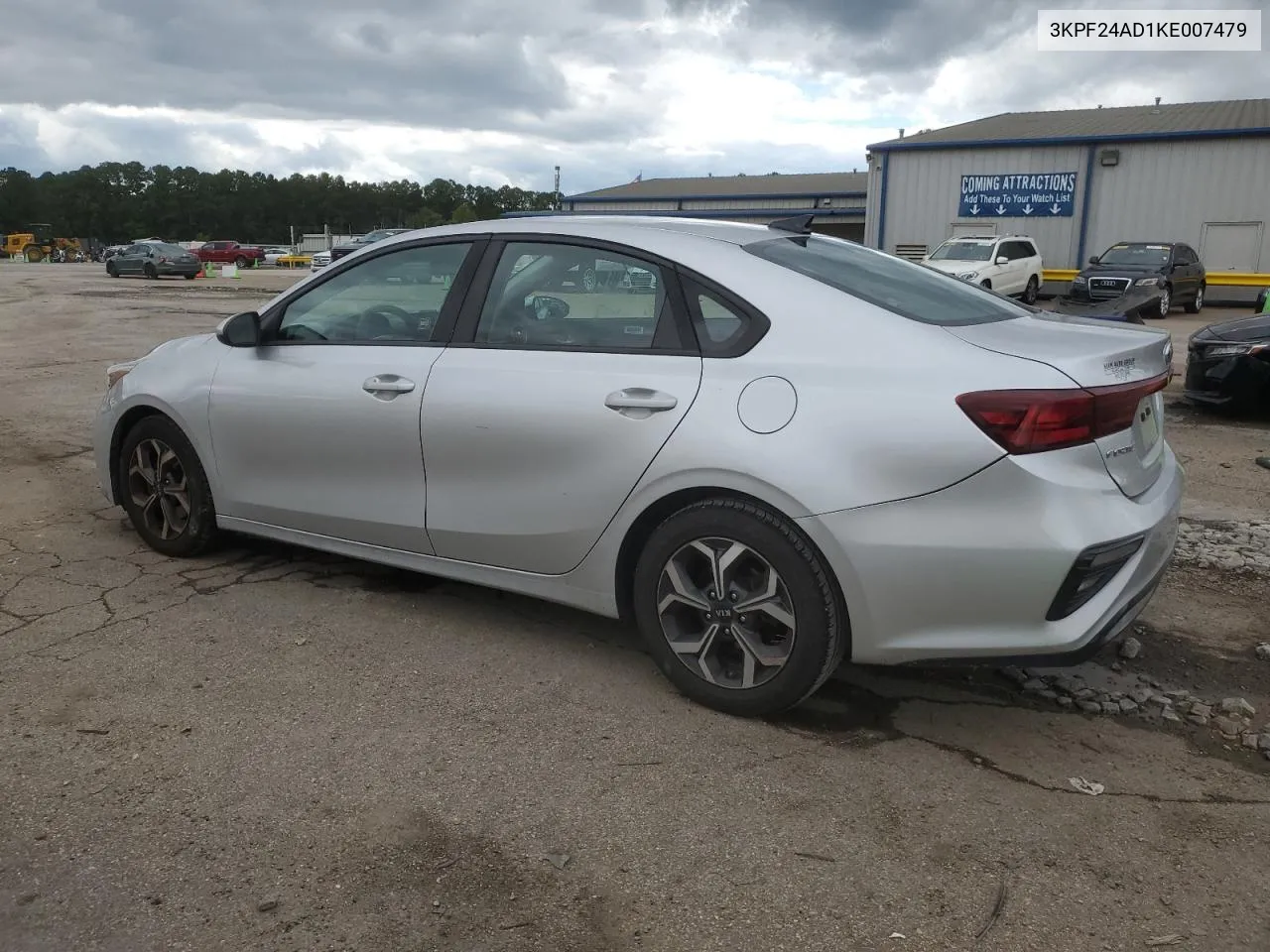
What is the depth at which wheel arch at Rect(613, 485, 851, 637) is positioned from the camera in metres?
3.05

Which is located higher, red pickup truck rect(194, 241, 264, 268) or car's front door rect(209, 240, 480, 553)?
red pickup truck rect(194, 241, 264, 268)

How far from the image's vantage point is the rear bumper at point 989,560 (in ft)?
9.14

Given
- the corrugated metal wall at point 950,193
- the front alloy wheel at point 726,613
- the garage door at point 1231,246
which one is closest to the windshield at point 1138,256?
the garage door at point 1231,246

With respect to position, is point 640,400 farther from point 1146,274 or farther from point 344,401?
point 1146,274

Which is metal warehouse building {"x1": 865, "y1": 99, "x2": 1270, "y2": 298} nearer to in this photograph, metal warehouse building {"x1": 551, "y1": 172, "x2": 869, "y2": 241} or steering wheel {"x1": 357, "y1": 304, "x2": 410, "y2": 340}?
metal warehouse building {"x1": 551, "y1": 172, "x2": 869, "y2": 241}

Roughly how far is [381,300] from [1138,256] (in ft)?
73.4

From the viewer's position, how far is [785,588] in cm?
310

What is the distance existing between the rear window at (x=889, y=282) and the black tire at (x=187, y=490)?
9.01 ft

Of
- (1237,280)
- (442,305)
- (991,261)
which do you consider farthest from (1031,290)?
(442,305)

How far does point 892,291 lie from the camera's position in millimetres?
3438

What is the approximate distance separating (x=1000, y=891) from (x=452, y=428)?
2.31 meters

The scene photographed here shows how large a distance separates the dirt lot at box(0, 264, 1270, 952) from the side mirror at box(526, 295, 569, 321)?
1.27 m

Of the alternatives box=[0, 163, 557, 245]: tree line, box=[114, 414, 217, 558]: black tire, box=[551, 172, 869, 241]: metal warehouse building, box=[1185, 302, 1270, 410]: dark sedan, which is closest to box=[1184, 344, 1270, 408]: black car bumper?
box=[1185, 302, 1270, 410]: dark sedan

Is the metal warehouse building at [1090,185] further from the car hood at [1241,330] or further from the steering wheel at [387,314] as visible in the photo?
the steering wheel at [387,314]
